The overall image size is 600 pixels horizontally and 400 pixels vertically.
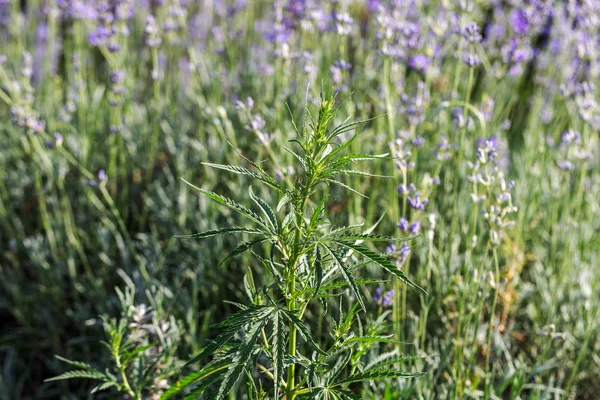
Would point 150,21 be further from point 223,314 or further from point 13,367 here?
point 13,367

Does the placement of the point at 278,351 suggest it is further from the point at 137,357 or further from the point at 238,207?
the point at 137,357

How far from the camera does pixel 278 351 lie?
1090 mm

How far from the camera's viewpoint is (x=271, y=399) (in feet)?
4.77

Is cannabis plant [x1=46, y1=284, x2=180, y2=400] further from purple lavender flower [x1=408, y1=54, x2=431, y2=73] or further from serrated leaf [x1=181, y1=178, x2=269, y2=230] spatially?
purple lavender flower [x1=408, y1=54, x2=431, y2=73]

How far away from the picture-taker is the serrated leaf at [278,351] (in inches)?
41.8

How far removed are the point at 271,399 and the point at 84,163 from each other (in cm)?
172

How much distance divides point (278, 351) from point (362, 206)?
183 centimetres

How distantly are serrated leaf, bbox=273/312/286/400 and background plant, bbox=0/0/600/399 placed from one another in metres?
0.68

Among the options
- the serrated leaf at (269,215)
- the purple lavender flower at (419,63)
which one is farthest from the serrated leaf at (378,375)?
the purple lavender flower at (419,63)

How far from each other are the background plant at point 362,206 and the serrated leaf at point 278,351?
683 mm

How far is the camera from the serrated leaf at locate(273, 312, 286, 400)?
3.49 ft

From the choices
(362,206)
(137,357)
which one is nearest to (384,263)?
(137,357)

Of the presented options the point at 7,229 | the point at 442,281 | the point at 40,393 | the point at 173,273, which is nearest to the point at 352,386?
the point at 442,281

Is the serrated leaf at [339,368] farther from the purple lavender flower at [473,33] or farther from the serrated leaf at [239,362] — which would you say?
the purple lavender flower at [473,33]
